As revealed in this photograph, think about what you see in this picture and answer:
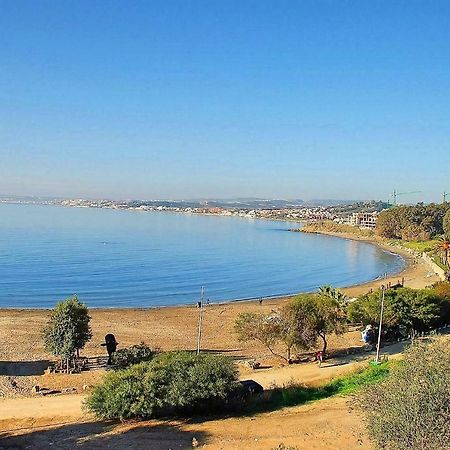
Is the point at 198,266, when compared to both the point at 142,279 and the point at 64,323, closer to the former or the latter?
the point at 142,279

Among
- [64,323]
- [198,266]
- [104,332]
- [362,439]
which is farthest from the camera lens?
[198,266]

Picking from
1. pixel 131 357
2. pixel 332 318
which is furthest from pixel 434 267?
pixel 131 357

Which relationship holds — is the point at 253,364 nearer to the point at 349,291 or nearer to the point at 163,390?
the point at 163,390

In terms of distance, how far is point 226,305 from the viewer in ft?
175

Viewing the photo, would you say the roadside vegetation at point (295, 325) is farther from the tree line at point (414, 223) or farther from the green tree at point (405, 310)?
the tree line at point (414, 223)

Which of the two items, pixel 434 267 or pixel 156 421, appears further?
pixel 434 267

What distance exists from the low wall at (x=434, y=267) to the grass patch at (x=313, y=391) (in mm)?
41806

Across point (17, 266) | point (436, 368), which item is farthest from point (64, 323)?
point (17, 266)

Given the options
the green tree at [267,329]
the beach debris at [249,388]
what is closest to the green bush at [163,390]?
the beach debris at [249,388]

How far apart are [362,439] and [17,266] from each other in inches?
2640

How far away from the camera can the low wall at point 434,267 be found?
6706 cm

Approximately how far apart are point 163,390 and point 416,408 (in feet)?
35.5

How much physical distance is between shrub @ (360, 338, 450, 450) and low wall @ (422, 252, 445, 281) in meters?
53.3

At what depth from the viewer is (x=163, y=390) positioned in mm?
19578
